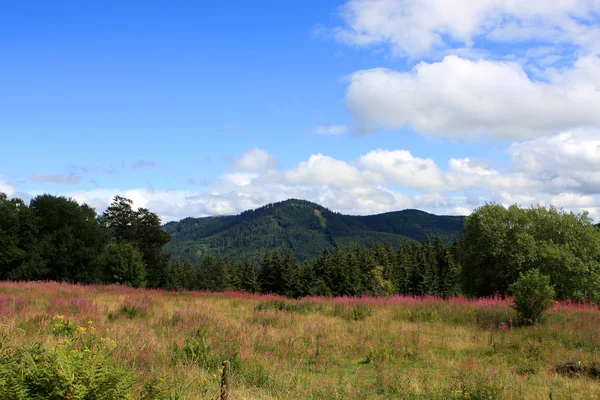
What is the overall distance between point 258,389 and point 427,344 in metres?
5.86

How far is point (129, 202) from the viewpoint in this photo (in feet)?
177

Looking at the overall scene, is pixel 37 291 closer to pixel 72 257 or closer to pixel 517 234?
pixel 72 257

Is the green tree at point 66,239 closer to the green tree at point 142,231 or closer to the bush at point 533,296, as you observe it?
the green tree at point 142,231

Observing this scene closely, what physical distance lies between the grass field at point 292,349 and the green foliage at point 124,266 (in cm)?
2015

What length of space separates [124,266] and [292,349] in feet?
98.9

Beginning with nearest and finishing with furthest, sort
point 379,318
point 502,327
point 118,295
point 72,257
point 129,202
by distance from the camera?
1. point 502,327
2. point 379,318
3. point 118,295
4. point 72,257
5. point 129,202

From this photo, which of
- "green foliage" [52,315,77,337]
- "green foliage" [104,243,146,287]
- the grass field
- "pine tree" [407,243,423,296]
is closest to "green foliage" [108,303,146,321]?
the grass field

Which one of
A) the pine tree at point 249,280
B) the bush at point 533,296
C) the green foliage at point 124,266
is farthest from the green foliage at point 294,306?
the pine tree at point 249,280

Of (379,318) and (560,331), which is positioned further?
(379,318)

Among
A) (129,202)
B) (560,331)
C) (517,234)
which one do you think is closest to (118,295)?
(560,331)

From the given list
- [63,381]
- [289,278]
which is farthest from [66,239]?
[289,278]

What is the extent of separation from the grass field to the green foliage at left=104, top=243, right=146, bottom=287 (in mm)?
20149

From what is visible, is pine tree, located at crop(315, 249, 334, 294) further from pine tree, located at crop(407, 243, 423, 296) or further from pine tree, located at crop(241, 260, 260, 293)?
pine tree, located at crop(407, 243, 423, 296)

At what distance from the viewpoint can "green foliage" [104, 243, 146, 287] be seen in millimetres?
35000
